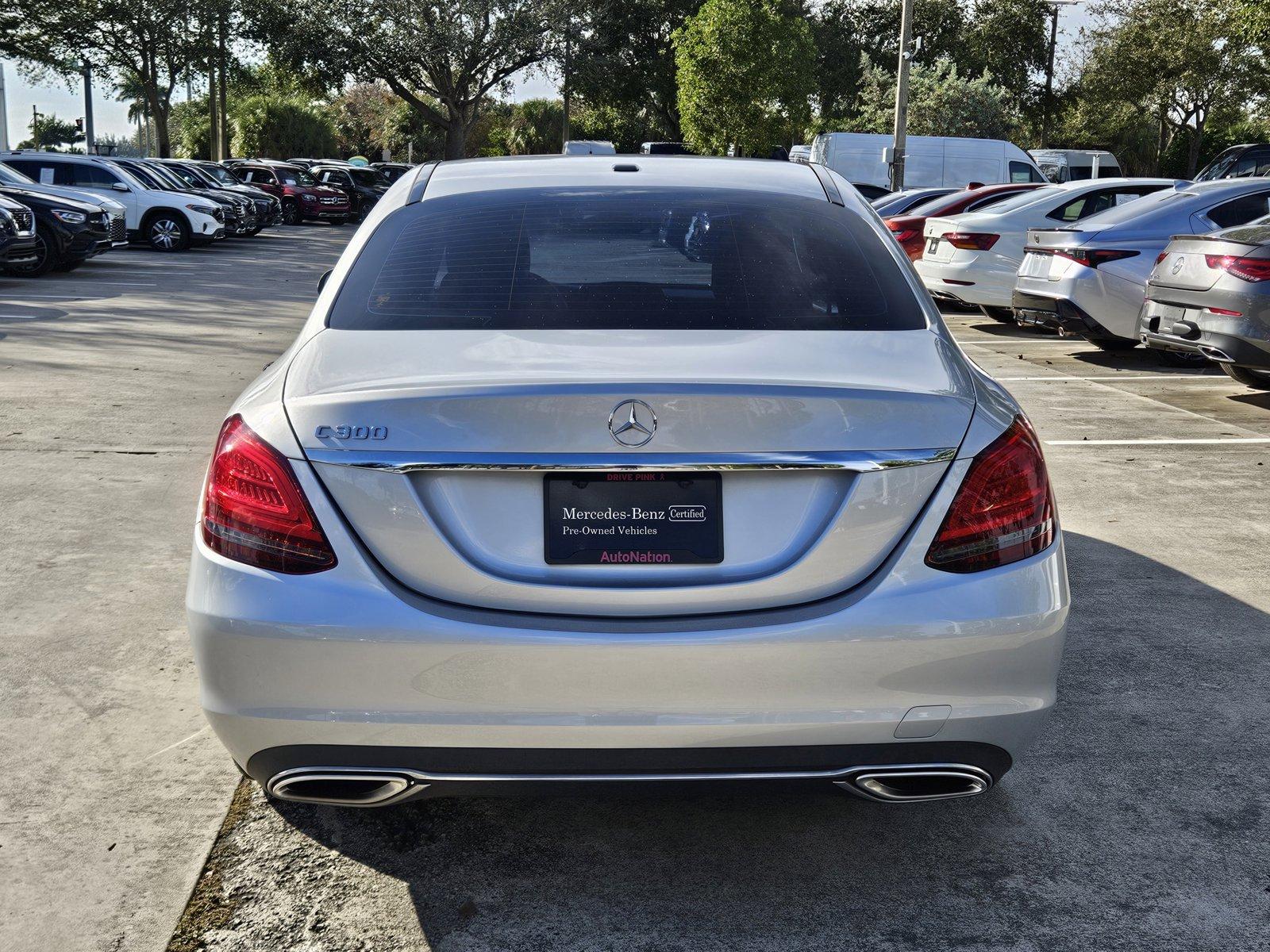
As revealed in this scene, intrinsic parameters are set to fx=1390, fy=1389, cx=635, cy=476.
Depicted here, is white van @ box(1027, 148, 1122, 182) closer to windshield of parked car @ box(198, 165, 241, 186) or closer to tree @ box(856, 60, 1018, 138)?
tree @ box(856, 60, 1018, 138)

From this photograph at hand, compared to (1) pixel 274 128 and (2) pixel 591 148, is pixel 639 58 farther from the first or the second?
A: (2) pixel 591 148

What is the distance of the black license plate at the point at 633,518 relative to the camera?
8.75ft

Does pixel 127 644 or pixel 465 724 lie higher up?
pixel 465 724

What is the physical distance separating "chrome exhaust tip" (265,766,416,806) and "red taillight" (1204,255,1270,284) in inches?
321

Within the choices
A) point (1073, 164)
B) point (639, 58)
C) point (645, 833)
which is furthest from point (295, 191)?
point (645, 833)

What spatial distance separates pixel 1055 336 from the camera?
1584 centimetres

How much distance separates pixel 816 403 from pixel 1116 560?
372 cm

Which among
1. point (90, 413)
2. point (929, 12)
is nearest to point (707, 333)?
point (90, 413)

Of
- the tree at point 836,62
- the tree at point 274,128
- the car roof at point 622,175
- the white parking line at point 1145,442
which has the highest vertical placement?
the tree at point 836,62

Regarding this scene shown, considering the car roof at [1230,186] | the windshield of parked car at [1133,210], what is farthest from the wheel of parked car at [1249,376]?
the car roof at [1230,186]

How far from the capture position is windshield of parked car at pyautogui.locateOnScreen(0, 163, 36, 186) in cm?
2191

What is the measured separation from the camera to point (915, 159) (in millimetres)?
31312

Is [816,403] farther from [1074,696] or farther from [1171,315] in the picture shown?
[1171,315]

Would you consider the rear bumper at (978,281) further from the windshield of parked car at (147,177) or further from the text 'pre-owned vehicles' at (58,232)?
the windshield of parked car at (147,177)
